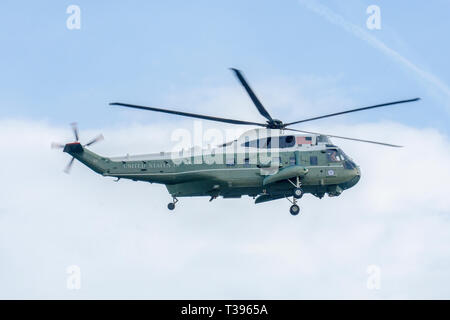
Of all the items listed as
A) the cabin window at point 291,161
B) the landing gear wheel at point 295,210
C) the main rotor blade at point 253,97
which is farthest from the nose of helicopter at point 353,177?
the main rotor blade at point 253,97

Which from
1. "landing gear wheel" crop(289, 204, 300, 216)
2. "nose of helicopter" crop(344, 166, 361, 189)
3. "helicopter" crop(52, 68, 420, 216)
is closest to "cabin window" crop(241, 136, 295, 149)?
"helicopter" crop(52, 68, 420, 216)

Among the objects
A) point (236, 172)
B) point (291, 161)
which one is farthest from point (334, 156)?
point (236, 172)

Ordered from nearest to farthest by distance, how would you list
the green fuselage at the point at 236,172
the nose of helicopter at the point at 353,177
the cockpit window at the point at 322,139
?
the green fuselage at the point at 236,172 → the nose of helicopter at the point at 353,177 → the cockpit window at the point at 322,139

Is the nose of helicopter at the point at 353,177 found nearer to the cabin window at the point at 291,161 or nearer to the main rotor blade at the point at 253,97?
the cabin window at the point at 291,161

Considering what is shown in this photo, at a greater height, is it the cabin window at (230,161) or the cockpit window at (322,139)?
the cockpit window at (322,139)

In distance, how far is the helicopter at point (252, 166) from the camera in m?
50.8

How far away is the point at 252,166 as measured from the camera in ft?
170

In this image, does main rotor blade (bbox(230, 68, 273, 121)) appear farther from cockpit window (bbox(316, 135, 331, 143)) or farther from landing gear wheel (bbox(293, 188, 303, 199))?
landing gear wheel (bbox(293, 188, 303, 199))

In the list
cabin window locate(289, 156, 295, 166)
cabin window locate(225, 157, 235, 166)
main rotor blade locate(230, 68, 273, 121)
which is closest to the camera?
main rotor blade locate(230, 68, 273, 121)

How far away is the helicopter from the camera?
5078 centimetres

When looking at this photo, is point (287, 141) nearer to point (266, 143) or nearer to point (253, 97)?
point (266, 143)

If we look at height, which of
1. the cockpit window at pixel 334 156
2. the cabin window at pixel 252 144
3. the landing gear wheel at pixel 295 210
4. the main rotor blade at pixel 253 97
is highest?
the main rotor blade at pixel 253 97
